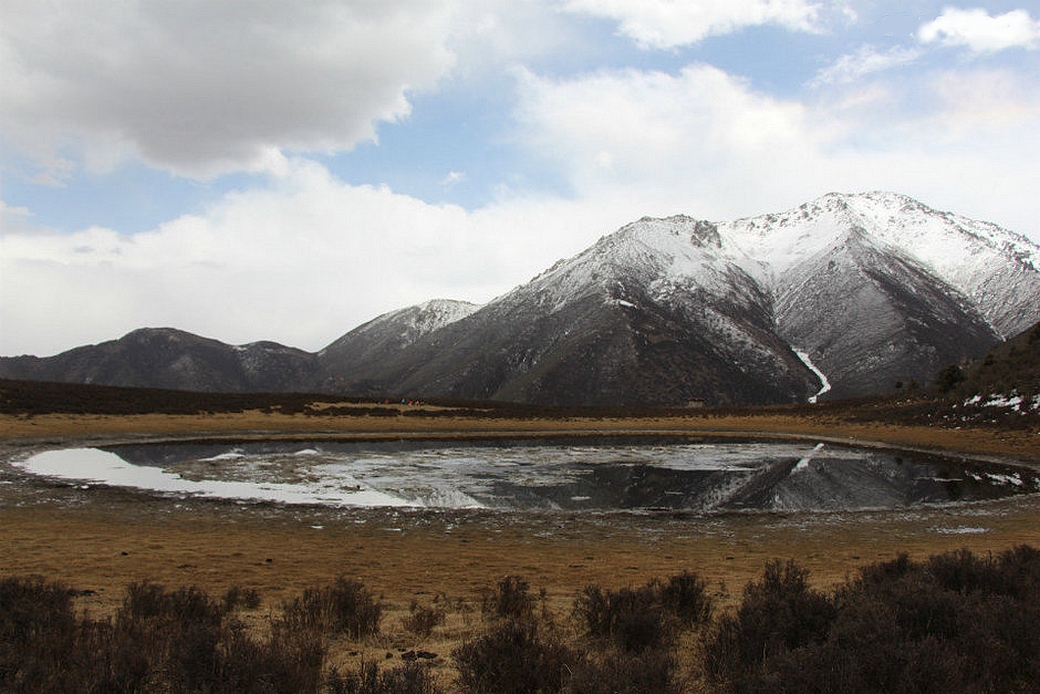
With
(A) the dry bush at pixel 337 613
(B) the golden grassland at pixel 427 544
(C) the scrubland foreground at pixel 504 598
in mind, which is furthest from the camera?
(B) the golden grassland at pixel 427 544

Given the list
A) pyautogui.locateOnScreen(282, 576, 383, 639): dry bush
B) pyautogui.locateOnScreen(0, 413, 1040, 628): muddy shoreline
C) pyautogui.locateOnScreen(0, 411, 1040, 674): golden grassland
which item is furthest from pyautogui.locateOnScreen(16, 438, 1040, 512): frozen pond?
pyautogui.locateOnScreen(282, 576, 383, 639): dry bush

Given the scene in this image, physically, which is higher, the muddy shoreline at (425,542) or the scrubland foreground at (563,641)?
the scrubland foreground at (563,641)

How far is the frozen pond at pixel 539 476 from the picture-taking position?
2208 centimetres

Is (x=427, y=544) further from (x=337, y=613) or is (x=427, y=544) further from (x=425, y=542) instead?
(x=337, y=613)

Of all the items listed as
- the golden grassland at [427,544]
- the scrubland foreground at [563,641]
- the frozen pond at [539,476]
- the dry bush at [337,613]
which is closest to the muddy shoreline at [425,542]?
the golden grassland at [427,544]

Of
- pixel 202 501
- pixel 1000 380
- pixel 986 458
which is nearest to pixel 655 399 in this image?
pixel 1000 380

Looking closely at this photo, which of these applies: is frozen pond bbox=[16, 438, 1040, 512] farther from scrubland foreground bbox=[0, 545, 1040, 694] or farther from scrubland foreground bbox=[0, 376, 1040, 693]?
scrubland foreground bbox=[0, 545, 1040, 694]

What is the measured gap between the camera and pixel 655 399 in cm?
18988

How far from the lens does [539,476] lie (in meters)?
28.4

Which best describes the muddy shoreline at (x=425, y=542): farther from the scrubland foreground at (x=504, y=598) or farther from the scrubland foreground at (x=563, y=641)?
the scrubland foreground at (x=563, y=641)

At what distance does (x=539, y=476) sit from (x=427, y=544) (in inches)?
552

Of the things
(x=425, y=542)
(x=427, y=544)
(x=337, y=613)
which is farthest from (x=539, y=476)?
(x=337, y=613)

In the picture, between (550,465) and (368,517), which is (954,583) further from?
(550,465)

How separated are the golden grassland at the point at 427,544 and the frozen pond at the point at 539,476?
7.47 ft
